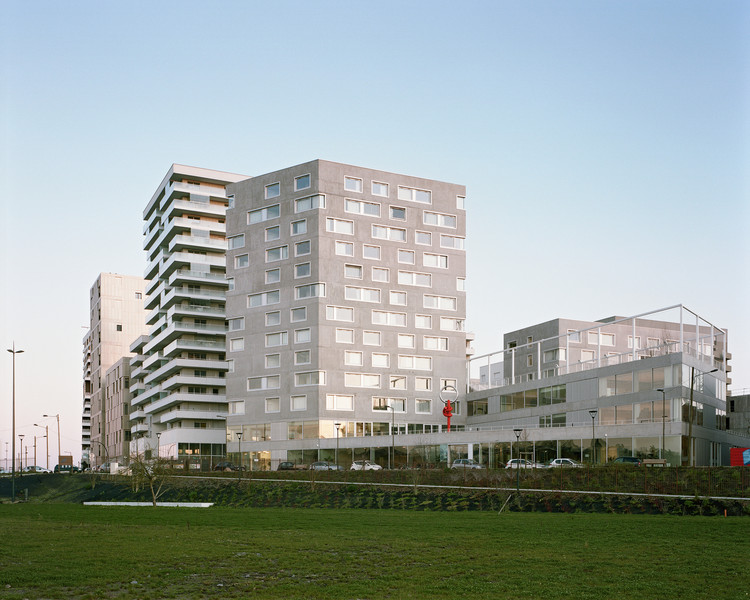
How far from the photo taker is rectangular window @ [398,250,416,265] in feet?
371

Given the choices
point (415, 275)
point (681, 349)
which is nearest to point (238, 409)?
point (415, 275)

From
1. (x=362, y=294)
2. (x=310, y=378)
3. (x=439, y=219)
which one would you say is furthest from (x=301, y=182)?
(x=310, y=378)

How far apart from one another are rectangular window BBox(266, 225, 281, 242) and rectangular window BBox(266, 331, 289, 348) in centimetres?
1272

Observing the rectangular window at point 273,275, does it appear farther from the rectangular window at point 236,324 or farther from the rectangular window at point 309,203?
the rectangular window at point 309,203

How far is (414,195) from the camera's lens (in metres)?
114

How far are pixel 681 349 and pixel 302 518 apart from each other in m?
51.0

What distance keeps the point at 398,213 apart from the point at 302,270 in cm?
1535

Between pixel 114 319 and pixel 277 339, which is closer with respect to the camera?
pixel 277 339

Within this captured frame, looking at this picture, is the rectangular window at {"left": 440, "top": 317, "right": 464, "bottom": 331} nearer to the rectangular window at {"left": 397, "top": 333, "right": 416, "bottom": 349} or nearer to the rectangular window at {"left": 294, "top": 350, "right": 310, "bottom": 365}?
the rectangular window at {"left": 397, "top": 333, "right": 416, "bottom": 349}

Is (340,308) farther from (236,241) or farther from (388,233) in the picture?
(236,241)

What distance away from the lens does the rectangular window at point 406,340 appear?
366ft

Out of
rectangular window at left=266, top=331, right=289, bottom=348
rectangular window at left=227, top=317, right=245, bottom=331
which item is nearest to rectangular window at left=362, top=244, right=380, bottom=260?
rectangular window at left=266, top=331, right=289, bottom=348

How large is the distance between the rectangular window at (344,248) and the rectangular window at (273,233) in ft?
29.1

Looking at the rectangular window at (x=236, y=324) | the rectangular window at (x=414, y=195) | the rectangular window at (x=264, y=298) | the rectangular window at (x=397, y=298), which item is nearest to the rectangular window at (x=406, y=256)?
the rectangular window at (x=397, y=298)
